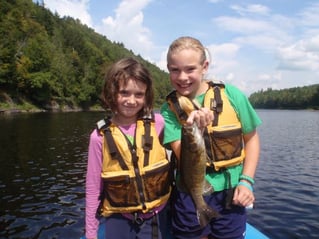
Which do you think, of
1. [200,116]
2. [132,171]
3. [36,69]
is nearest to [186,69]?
[200,116]

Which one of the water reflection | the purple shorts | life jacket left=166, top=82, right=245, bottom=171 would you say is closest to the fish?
the purple shorts

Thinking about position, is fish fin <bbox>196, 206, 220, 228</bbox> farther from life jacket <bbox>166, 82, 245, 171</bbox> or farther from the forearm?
the forearm

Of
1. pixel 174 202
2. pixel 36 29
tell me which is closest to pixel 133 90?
pixel 174 202

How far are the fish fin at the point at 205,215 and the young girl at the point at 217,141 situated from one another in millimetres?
196

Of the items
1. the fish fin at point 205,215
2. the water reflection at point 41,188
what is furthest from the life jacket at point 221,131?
the water reflection at point 41,188

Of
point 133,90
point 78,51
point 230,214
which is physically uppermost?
point 78,51

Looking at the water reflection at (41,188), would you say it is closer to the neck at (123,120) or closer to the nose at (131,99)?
the neck at (123,120)

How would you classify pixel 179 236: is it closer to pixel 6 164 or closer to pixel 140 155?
pixel 140 155

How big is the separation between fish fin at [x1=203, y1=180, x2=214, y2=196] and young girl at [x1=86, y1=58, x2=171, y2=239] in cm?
67

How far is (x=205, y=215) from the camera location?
330 centimetres

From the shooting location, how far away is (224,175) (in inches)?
143

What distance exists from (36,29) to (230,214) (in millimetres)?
81453

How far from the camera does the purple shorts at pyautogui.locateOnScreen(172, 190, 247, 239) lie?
138 inches

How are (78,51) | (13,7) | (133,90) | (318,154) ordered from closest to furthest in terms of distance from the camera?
(133,90), (318,154), (13,7), (78,51)
